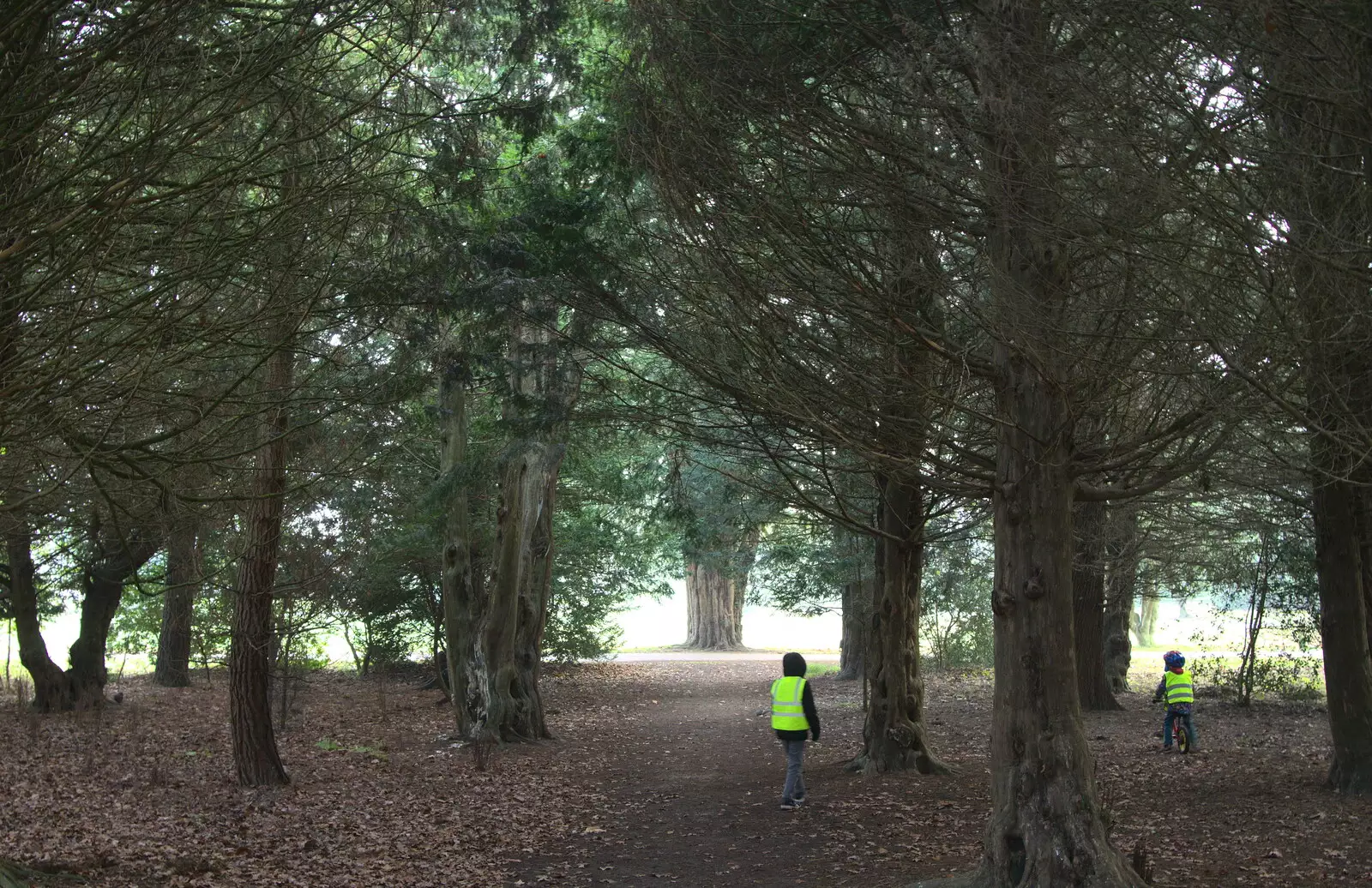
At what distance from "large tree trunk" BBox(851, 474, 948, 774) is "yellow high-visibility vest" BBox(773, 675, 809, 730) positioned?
67.4 inches

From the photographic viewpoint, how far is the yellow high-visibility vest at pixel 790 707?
34.5 feet

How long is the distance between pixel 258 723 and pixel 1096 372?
29.1 ft

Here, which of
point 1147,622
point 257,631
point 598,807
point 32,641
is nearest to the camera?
point 257,631

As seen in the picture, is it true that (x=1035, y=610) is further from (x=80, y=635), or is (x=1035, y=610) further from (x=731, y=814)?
(x=80, y=635)

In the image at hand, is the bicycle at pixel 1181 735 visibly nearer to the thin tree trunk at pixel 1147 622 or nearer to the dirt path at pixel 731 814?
the dirt path at pixel 731 814

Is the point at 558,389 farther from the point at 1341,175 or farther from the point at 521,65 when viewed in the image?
the point at 1341,175

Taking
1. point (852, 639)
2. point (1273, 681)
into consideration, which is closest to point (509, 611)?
point (1273, 681)

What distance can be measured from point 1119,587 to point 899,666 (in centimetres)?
904

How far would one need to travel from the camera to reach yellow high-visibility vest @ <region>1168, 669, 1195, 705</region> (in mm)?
12852

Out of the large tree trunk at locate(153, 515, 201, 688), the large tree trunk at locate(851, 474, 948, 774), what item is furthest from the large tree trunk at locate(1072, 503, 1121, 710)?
the large tree trunk at locate(153, 515, 201, 688)

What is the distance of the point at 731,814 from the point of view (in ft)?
35.5

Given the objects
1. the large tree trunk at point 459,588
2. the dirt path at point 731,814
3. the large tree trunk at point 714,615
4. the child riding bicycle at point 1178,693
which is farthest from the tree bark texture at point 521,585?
the large tree trunk at point 714,615

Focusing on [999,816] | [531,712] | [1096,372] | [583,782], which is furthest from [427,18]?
[531,712]

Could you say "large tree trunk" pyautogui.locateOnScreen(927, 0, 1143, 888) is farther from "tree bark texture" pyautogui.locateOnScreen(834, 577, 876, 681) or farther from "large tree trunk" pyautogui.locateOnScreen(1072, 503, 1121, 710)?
"tree bark texture" pyautogui.locateOnScreen(834, 577, 876, 681)
